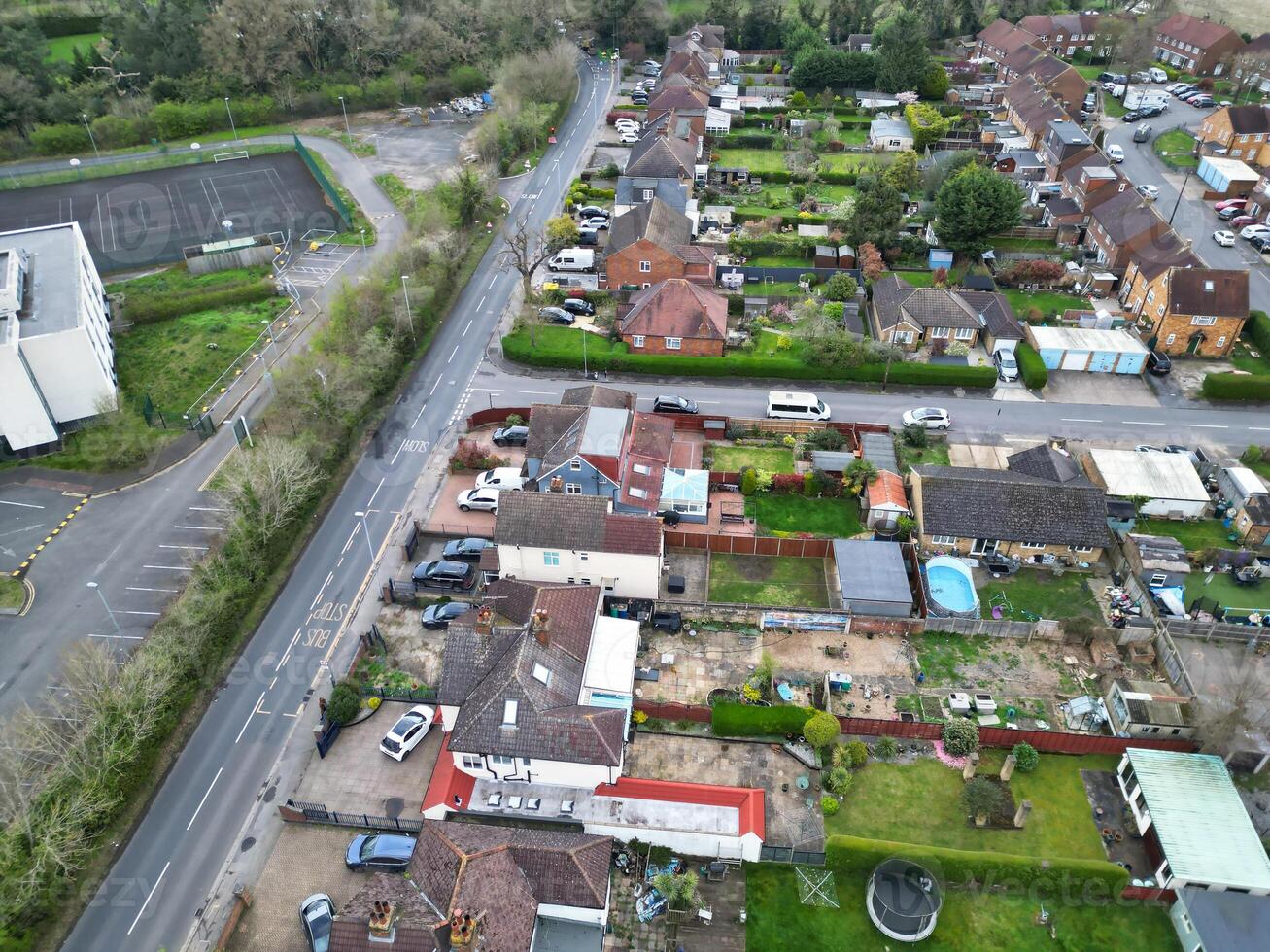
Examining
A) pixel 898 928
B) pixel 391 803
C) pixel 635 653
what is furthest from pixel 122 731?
pixel 898 928

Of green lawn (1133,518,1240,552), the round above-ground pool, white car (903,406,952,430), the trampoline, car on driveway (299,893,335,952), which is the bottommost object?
car on driveway (299,893,335,952)

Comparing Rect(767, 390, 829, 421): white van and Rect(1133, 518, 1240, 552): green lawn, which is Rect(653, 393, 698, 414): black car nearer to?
Rect(767, 390, 829, 421): white van

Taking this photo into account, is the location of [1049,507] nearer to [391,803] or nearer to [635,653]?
[635,653]

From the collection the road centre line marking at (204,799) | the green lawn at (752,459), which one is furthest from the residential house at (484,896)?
the green lawn at (752,459)

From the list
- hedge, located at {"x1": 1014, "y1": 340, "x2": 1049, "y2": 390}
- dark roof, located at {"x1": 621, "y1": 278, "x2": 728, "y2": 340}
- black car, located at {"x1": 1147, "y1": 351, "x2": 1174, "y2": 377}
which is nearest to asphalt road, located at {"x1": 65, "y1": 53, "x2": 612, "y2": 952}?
dark roof, located at {"x1": 621, "y1": 278, "x2": 728, "y2": 340}

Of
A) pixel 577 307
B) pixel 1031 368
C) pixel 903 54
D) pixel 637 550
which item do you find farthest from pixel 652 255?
pixel 903 54

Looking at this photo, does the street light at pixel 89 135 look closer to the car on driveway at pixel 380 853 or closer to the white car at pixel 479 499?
the white car at pixel 479 499

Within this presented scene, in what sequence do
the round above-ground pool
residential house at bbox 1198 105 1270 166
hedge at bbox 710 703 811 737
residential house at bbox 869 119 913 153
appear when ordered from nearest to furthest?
hedge at bbox 710 703 811 737 → the round above-ground pool → residential house at bbox 1198 105 1270 166 → residential house at bbox 869 119 913 153
